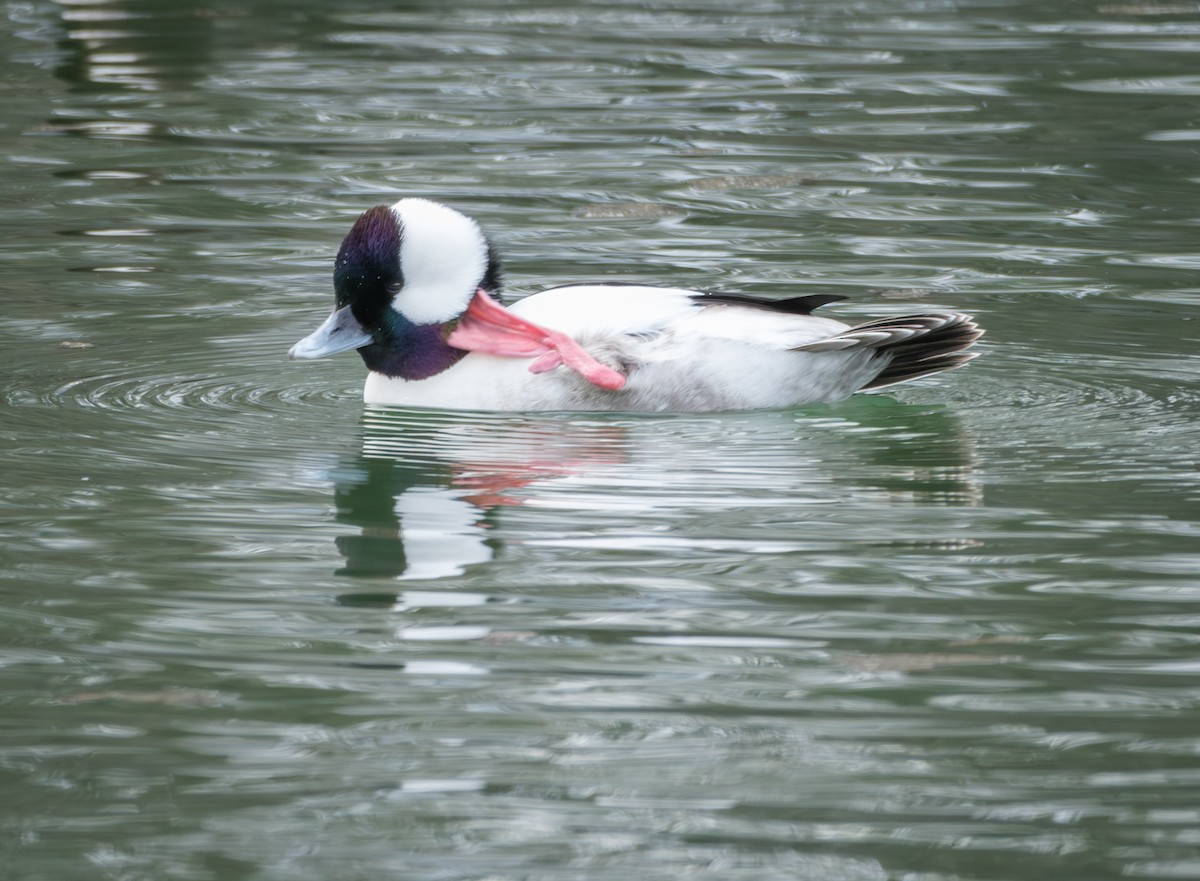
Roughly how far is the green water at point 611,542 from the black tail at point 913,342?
168 mm

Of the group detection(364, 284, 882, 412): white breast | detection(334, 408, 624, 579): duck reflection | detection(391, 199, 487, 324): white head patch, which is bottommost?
detection(334, 408, 624, 579): duck reflection

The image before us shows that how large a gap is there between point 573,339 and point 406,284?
0.67 metres

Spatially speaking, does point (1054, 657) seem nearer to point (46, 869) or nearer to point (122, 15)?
point (46, 869)

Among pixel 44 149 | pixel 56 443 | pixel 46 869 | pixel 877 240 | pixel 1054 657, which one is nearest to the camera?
pixel 46 869

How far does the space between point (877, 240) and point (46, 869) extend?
671cm

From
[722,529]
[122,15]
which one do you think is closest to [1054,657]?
[722,529]

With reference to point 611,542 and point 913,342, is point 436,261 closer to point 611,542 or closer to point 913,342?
point 913,342

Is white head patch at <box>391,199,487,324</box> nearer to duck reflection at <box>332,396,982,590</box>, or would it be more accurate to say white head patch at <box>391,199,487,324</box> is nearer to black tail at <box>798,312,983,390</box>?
duck reflection at <box>332,396,982,590</box>

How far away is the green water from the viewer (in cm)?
381

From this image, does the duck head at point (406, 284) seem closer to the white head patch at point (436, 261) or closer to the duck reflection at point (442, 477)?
the white head patch at point (436, 261)

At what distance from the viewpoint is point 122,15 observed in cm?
1670

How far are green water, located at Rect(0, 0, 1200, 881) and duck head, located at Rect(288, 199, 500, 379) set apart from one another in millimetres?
250

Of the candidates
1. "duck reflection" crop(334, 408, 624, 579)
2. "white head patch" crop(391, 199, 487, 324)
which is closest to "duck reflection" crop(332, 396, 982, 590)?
"duck reflection" crop(334, 408, 624, 579)

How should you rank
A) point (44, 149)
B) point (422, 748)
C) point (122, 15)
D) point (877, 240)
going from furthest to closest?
point (122, 15) < point (44, 149) < point (877, 240) < point (422, 748)
